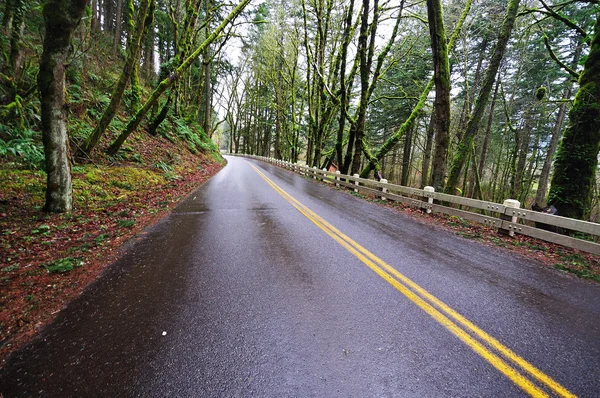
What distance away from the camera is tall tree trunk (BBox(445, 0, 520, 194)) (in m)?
7.89

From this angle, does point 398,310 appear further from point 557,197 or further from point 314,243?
point 557,197

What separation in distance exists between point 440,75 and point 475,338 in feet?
28.3

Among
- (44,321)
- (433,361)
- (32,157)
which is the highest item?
(32,157)

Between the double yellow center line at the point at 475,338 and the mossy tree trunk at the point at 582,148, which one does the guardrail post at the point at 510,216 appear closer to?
the mossy tree trunk at the point at 582,148

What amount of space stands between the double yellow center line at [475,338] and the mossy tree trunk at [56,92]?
6.07 m

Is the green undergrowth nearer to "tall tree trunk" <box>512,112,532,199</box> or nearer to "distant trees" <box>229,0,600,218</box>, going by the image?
"distant trees" <box>229,0,600,218</box>

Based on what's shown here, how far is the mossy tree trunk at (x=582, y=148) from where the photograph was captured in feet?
19.8

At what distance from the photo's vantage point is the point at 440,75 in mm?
8430

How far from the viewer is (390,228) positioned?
6105 mm

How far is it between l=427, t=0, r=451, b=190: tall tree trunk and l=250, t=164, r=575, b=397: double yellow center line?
6405mm

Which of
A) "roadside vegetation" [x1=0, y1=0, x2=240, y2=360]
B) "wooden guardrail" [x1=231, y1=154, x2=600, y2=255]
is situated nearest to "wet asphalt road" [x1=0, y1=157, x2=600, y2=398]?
"roadside vegetation" [x1=0, y1=0, x2=240, y2=360]

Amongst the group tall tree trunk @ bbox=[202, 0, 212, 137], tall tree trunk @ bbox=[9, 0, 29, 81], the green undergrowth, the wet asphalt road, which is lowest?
A: the wet asphalt road

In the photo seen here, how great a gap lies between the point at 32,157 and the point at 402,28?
53.5 ft

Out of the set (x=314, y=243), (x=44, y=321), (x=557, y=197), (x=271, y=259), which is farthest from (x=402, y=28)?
(x=44, y=321)
